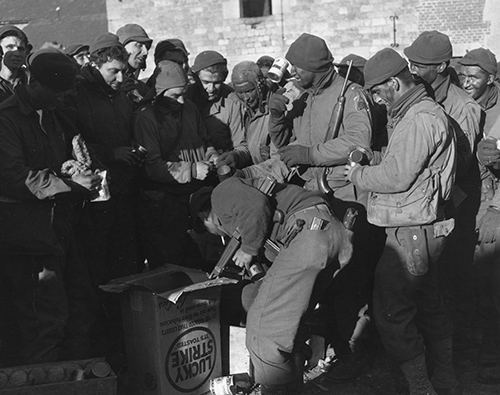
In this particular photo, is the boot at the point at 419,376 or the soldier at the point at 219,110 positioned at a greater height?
the soldier at the point at 219,110

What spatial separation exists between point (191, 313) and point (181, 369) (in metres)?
0.34

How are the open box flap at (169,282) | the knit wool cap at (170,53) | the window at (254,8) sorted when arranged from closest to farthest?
the open box flap at (169,282) → the knit wool cap at (170,53) → the window at (254,8)

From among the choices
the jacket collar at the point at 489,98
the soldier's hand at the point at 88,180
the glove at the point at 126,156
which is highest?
the jacket collar at the point at 489,98

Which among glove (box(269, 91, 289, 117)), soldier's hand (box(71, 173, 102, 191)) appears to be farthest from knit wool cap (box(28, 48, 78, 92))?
glove (box(269, 91, 289, 117))

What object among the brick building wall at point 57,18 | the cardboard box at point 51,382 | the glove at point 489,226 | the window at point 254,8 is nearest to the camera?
the cardboard box at point 51,382

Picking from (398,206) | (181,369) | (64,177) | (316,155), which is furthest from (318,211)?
(64,177)

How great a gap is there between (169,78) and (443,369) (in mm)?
2763

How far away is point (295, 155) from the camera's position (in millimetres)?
4895

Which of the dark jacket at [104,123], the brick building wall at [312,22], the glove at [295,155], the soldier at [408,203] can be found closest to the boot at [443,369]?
the soldier at [408,203]

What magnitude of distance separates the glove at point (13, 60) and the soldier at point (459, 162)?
120 inches

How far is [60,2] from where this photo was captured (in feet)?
61.7

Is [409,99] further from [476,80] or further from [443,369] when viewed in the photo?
[443,369]

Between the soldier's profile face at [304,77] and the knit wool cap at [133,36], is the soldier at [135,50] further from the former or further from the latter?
the soldier's profile face at [304,77]

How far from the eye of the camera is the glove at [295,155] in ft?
15.9
